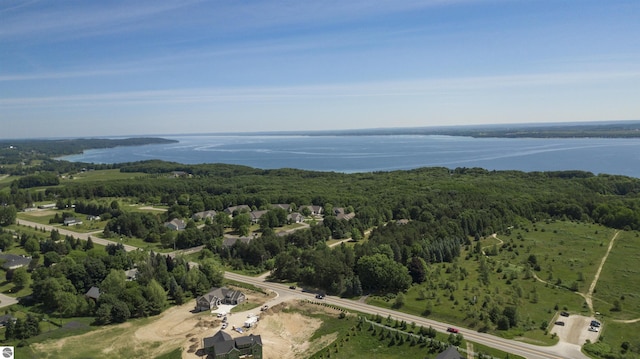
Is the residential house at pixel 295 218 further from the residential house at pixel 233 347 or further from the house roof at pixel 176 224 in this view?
A: the residential house at pixel 233 347

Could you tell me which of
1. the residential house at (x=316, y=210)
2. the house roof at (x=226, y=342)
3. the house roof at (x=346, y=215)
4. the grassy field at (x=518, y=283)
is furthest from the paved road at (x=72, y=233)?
the grassy field at (x=518, y=283)

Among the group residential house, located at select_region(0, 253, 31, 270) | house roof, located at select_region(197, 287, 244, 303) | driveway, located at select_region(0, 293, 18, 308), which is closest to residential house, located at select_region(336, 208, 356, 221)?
house roof, located at select_region(197, 287, 244, 303)

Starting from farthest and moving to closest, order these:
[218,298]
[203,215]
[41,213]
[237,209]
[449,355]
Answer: [41,213] < [237,209] < [203,215] < [218,298] < [449,355]

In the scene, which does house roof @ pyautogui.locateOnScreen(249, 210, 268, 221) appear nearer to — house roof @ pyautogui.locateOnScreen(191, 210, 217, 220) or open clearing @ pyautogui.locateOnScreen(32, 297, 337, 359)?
house roof @ pyautogui.locateOnScreen(191, 210, 217, 220)

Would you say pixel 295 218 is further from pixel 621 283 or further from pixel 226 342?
pixel 621 283

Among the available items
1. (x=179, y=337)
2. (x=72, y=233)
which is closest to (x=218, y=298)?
(x=179, y=337)

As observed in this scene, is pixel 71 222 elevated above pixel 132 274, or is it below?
below

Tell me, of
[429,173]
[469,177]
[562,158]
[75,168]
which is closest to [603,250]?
[469,177]
